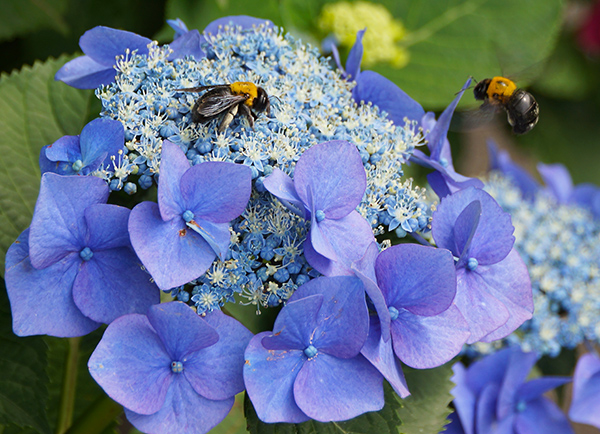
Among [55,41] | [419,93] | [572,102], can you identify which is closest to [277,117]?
[419,93]

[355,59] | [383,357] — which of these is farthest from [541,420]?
[355,59]

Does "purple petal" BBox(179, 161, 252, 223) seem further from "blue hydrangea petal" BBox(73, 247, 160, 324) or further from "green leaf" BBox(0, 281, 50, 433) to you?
"green leaf" BBox(0, 281, 50, 433)

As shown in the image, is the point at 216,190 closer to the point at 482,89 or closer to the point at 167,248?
the point at 167,248

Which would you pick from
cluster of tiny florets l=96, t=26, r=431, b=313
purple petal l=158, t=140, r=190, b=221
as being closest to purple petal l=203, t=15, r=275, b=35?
cluster of tiny florets l=96, t=26, r=431, b=313

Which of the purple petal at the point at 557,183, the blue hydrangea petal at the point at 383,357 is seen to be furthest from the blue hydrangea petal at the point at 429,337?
the purple petal at the point at 557,183

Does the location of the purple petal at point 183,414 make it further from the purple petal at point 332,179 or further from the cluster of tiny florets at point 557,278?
the cluster of tiny florets at point 557,278

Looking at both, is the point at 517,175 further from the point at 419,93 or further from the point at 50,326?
the point at 50,326
